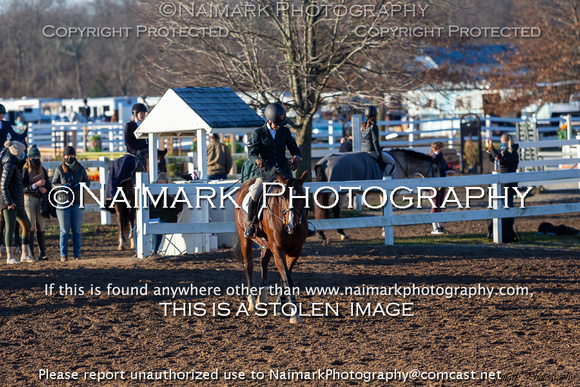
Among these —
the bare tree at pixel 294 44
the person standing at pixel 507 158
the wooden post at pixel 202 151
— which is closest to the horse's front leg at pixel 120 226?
the wooden post at pixel 202 151

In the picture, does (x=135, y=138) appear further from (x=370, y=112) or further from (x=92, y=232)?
(x=370, y=112)

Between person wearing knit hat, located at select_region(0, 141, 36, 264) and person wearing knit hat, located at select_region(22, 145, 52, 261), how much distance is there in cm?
45

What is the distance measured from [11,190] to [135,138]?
9.69ft

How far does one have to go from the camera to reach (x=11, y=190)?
11438 millimetres

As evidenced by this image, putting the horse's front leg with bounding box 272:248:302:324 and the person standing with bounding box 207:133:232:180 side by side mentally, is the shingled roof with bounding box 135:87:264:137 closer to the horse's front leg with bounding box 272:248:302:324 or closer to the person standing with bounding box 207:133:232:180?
the person standing with bounding box 207:133:232:180

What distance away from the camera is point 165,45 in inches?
647

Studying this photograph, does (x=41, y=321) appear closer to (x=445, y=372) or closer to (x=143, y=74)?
(x=445, y=372)

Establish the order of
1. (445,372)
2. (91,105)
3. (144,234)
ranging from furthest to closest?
(91,105)
(144,234)
(445,372)

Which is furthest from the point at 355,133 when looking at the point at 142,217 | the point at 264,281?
the point at 264,281

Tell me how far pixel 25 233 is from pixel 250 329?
19.1ft

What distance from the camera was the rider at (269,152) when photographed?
828cm

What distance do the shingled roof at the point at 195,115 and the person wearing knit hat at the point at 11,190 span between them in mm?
2395

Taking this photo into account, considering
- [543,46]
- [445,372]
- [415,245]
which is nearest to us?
[445,372]

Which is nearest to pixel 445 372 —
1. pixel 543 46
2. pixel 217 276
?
pixel 217 276
